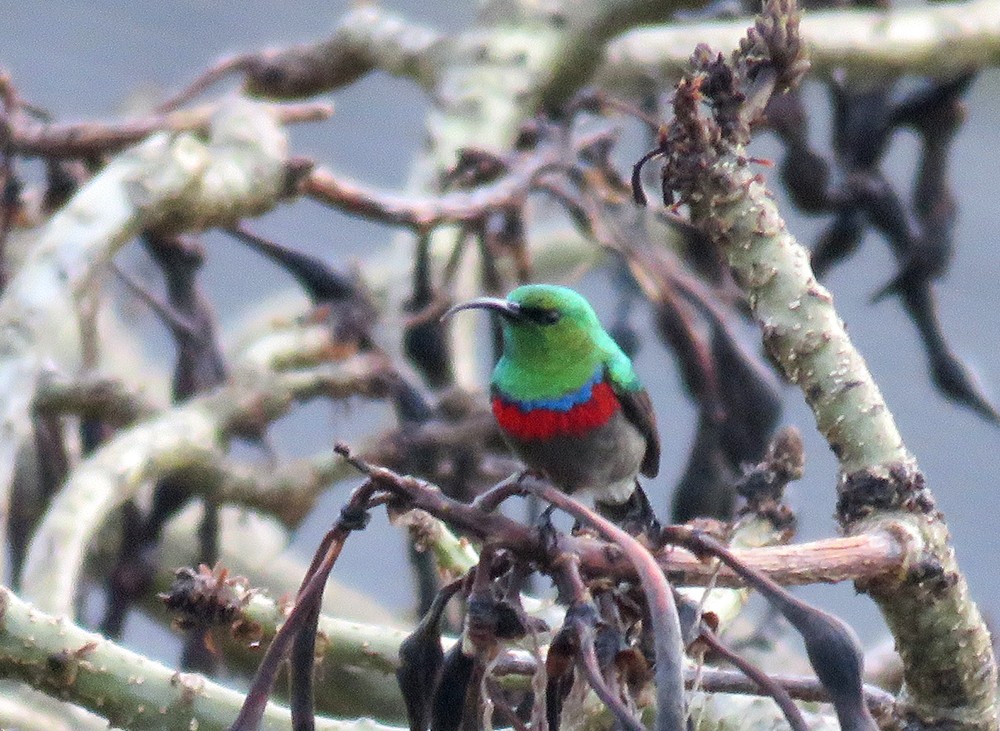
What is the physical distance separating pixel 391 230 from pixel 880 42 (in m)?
2.23

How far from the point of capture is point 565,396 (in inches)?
89.1

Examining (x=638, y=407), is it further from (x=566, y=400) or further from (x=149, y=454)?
(x=149, y=454)

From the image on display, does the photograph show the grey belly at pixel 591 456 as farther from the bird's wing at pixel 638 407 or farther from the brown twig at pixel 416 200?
the brown twig at pixel 416 200

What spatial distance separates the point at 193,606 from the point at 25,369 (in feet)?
3.90

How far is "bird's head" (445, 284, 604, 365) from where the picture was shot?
2.21 m

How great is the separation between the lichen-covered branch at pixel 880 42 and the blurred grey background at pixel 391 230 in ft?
4.03

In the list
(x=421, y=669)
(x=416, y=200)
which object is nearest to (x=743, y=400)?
(x=416, y=200)

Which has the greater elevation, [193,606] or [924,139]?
[924,139]

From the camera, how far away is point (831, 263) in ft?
11.4

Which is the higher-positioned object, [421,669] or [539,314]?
[539,314]

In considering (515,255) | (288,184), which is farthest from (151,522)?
(515,255)

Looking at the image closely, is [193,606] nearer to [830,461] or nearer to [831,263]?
[831,263]

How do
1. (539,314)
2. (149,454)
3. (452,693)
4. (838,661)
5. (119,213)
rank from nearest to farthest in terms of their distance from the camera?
(838,661) < (452,693) < (539,314) < (119,213) < (149,454)

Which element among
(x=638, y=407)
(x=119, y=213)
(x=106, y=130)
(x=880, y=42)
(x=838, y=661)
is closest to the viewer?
(x=838, y=661)
